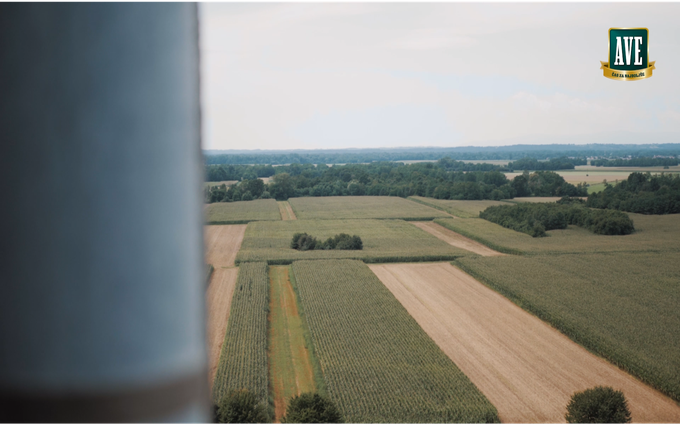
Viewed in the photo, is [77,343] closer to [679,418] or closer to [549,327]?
[679,418]

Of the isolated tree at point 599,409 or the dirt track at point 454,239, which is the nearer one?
the isolated tree at point 599,409

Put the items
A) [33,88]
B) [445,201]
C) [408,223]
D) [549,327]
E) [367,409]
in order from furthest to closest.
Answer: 1. [445,201]
2. [408,223]
3. [549,327]
4. [367,409]
5. [33,88]

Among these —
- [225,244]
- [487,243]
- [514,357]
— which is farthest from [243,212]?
[514,357]

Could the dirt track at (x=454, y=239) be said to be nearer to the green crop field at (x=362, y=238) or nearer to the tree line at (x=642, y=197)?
the green crop field at (x=362, y=238)

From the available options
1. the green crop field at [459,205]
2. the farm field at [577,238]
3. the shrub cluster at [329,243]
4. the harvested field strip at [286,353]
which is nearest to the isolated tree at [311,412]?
the harvested field strip at [286,353]

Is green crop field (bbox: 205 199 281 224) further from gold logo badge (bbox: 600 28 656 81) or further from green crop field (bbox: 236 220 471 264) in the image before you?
gold logo badge (bbox: 600 28 656 81)

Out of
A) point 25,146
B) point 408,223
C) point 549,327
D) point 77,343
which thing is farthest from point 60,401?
point 408,223
